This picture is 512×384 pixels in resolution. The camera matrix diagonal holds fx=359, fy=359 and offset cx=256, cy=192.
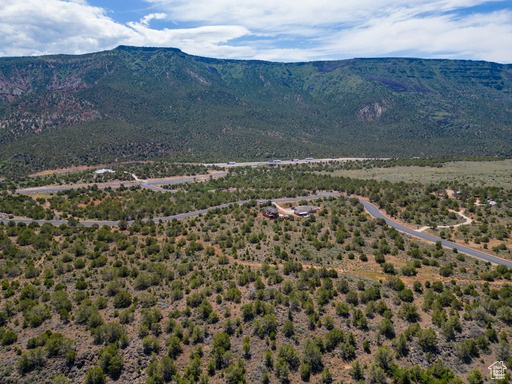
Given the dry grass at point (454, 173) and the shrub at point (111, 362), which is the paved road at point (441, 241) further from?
the shrub at point (111, 362)

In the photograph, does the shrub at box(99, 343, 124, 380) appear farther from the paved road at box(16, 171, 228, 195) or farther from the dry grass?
the dry grass

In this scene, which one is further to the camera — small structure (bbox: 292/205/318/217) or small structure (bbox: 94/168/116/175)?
small structure (bbox: 94/168/116/175)

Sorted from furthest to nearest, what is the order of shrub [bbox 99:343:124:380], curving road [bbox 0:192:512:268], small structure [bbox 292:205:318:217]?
1. small structure [bbox 292:205:318:217]
2. curving road [bbox 0:192:512:268]
3. shrub [bbox 99:343:124:380]

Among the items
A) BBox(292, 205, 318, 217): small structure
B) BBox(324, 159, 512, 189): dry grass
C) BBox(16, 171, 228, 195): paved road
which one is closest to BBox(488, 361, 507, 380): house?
BBox(292, 205, 318, 217): small structure

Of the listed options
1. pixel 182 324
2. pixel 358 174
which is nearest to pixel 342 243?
pixel 182 324

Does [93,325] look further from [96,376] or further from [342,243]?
[342,243]

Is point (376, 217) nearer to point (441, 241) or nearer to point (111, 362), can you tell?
point (441, 241)

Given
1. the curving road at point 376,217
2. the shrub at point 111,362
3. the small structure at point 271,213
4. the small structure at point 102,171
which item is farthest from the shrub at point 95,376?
the small structure at point 102,171
